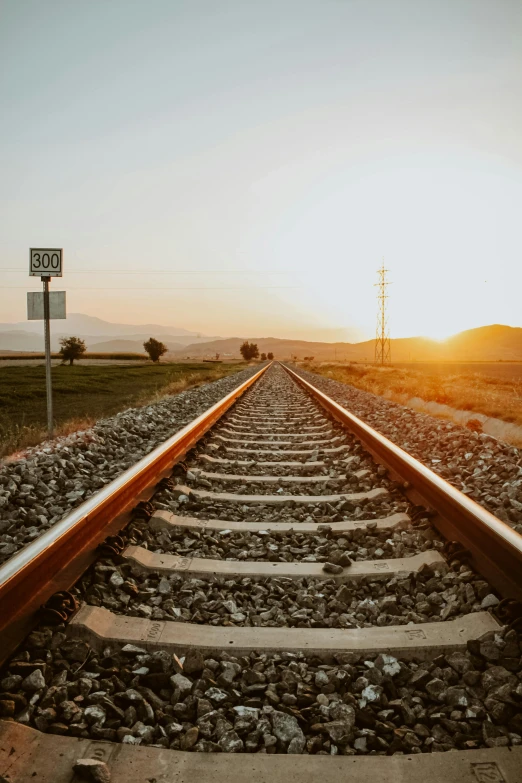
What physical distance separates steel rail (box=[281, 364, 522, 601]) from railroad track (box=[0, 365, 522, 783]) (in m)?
0.01

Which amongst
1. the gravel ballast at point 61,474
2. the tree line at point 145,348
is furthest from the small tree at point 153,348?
the gravel ballast at point 61,474

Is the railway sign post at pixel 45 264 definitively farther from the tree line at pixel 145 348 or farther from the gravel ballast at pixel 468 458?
the tree line at pixel 145 348

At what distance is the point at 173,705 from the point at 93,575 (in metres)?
0.94

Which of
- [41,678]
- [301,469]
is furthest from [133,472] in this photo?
[41,678]

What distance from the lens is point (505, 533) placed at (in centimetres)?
262

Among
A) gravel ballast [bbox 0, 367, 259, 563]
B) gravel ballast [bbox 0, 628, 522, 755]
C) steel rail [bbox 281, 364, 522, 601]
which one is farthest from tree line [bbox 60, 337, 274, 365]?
gravel ballast [bbox 0, 628, 522, 755]

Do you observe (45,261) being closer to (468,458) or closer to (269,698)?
(468,458)

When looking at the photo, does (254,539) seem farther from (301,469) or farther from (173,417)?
(173,417)

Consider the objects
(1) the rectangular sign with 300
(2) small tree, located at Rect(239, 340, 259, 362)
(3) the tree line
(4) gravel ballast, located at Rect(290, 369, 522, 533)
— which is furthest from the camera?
(2) small tree, located at Rect(239, 340, 259, 362)

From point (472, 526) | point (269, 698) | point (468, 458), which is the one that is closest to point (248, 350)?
point (468, 458)

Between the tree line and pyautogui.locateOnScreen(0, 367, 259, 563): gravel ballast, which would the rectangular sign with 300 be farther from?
the tree line

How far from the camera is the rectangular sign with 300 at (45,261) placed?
295 inches

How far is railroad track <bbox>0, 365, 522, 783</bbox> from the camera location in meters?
1.57

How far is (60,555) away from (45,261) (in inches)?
241
